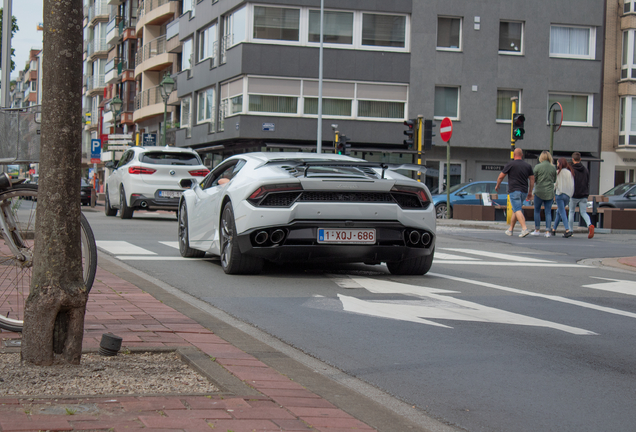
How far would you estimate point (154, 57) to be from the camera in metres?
59.3

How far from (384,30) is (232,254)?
32823 mm

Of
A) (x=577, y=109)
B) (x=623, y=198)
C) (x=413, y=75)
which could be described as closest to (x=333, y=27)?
(x=413, y=75)

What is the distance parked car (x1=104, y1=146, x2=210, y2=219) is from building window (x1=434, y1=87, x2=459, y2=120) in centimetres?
2177

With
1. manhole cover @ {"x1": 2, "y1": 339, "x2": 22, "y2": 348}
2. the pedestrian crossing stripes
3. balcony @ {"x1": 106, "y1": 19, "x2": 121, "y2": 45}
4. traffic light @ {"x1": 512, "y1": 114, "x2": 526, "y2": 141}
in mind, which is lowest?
the pedestrian crossing stripes

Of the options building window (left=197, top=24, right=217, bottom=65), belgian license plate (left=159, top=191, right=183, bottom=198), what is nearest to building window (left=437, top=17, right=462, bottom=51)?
building window (left=197, top=24, right=217, bottom=65)

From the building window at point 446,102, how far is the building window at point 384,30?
2.80 meters

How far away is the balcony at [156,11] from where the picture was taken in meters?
57.3

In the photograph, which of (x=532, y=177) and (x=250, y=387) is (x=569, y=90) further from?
(x=250, y=387)

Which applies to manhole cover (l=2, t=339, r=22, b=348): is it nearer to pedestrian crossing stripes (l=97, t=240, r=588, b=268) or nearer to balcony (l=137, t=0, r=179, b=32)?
pedestrian crossing stripes (l=97, t=240, r=588, b=268)

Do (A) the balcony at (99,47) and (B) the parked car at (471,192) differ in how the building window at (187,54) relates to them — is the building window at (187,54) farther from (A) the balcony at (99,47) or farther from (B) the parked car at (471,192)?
(A) the balcony at (99,47)

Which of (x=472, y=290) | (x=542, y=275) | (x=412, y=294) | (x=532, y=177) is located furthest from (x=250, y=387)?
(x=532, y=177)

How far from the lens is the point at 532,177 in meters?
19.1

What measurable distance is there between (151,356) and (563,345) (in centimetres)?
267

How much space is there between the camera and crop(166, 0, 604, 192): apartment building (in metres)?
39.4
